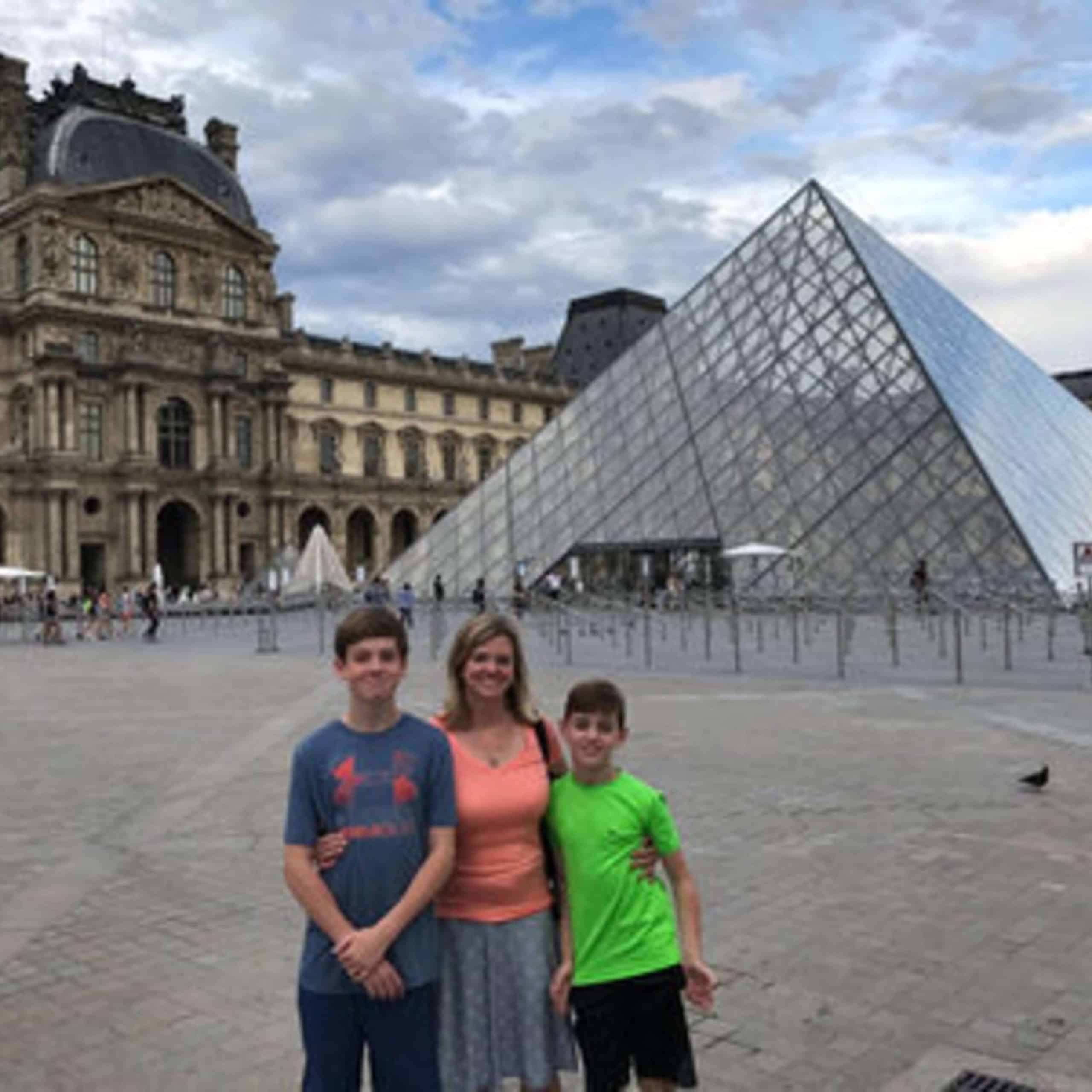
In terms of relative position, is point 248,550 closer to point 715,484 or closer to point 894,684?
point 715,484

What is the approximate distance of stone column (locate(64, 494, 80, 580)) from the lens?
45469 mm

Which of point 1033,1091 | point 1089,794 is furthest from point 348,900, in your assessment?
point 1089,794

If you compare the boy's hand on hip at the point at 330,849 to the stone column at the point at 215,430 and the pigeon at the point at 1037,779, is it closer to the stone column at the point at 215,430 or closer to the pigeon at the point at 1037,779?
the pigeon at the point at 1037,779

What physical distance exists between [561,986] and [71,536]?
46293 mm

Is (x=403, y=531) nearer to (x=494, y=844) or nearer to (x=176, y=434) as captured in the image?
(x=176, y=434)

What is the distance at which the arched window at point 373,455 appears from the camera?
59.8 meters

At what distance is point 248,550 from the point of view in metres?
52.5

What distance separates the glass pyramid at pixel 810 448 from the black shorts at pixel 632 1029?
68.0 ft

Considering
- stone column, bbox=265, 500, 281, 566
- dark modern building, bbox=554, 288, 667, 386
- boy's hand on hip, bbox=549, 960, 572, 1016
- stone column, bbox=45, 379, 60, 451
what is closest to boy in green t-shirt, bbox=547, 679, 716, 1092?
boy's hand on hip, bbox=549, 960, 572, 1016

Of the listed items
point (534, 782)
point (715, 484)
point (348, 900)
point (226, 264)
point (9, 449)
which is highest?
point (226, 264)

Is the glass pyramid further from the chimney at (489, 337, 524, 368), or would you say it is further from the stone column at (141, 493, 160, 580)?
the chimney at (489, 337, 524, 368)

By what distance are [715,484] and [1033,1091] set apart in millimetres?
24853

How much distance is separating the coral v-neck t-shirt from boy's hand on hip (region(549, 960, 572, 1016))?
0.14m

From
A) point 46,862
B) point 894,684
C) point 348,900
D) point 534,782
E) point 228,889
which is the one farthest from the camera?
point 894,684
